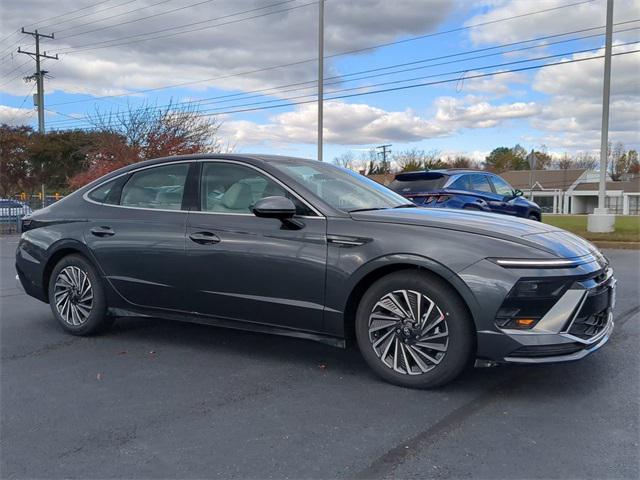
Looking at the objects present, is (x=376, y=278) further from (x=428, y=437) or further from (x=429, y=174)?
(x=429, y=174)

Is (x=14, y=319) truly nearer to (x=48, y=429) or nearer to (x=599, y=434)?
(x=48, y=429)

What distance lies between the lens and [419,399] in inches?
141

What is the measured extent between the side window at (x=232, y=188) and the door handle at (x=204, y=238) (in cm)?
21

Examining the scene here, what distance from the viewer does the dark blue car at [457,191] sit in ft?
35.0

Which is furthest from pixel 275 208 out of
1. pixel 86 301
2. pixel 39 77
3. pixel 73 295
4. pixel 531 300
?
pixel 39 77

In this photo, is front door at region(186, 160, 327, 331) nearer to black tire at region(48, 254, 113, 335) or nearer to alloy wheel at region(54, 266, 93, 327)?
black tire at region(48, 254, 113, 335)

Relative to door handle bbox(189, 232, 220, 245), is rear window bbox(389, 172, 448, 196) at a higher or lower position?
higher

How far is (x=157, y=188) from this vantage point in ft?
16.2

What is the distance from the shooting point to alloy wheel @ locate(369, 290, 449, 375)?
143 inches

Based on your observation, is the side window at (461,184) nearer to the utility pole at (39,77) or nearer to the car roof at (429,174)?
the car roof at (429,174)

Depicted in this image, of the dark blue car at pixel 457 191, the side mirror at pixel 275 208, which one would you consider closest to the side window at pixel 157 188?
the side mirror at pixel 275 208

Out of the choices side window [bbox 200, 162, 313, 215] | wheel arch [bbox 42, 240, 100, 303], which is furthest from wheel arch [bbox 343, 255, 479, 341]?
wheel arch [bbox 42, 240, 100, 303]

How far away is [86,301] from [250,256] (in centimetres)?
188

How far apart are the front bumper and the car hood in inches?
11.0
